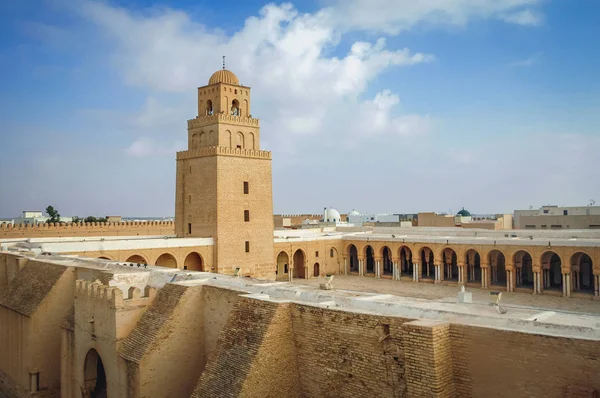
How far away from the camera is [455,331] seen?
820 centimetres

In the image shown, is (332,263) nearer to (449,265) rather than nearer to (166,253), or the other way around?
(449,265)

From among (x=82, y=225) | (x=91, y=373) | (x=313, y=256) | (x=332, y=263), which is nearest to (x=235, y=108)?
(x=313, y=256)

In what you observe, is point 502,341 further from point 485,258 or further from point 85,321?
point 485,258

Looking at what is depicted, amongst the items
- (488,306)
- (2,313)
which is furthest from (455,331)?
(2,313)

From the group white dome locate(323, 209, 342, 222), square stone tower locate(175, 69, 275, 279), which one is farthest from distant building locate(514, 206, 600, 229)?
square stone tower locate(175, 69, 275, 279)

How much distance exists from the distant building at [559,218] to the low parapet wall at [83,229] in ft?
94.4

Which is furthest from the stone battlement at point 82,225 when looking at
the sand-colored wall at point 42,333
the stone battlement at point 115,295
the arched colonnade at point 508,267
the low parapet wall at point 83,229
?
the stone battlement at point 115,295

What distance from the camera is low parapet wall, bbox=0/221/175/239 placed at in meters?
31.9

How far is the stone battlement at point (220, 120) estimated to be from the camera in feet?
91.8

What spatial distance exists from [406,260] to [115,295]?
30.4m

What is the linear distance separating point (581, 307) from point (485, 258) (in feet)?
21.4

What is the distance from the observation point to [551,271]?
104 feet

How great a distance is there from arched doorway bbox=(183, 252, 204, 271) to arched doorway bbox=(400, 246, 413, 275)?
52.3 feet

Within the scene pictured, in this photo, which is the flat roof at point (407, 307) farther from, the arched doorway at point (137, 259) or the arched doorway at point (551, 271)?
the arched doorway at point (551, 271)
